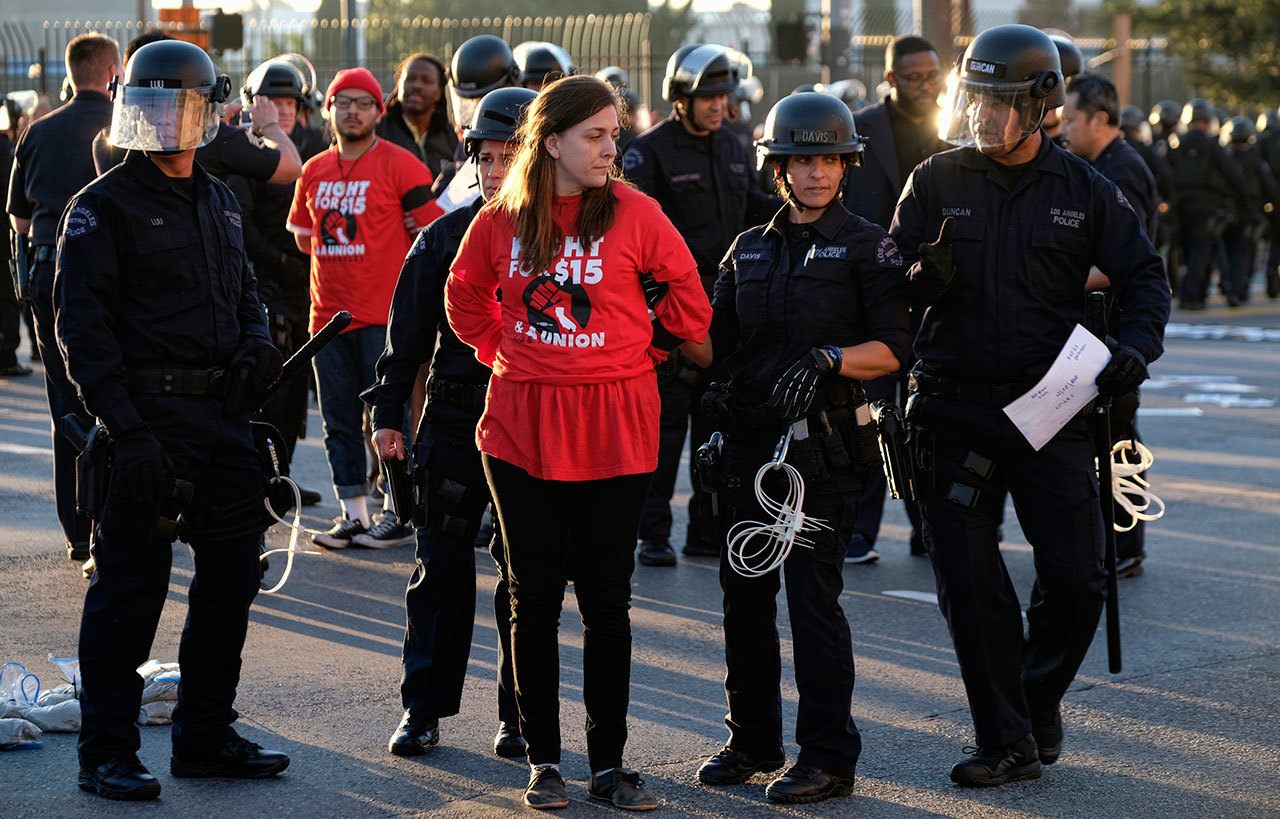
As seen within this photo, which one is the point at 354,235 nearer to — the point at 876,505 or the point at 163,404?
the point at 876,505

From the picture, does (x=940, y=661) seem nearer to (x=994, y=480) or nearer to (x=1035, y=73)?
(x=994, y=480)

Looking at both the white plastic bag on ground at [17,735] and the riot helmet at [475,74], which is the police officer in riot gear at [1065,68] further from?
the white plastic bag on ground at [17,735]

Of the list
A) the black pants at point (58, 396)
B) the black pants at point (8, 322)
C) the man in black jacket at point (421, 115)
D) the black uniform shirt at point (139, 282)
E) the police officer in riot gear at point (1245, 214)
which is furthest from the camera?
the police officer in riot gear at point (1245, 214)

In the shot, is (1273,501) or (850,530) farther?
(1273,501)

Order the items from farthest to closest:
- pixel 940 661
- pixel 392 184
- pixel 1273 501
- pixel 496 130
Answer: pixel 1273 501 → pixel 392 184 → pixel 940 661 → pixel 496 130

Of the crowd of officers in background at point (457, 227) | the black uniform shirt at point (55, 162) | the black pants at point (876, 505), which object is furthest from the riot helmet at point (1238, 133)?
the black uniform shirt at point (55, 162)

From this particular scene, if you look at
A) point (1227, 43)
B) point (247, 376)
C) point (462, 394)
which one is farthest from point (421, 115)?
point (1227, 43)

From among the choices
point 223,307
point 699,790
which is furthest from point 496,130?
point 699,790

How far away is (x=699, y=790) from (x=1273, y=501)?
5.62m

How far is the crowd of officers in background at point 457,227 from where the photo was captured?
518 cm

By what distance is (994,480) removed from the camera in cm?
519

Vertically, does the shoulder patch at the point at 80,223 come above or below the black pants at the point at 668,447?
above

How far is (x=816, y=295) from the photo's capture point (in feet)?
16.7

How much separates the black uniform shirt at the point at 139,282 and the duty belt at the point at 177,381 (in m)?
0.03
